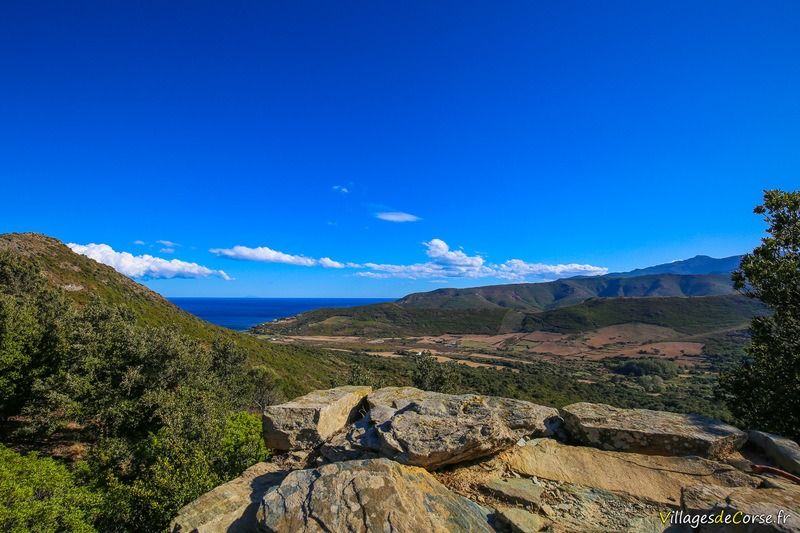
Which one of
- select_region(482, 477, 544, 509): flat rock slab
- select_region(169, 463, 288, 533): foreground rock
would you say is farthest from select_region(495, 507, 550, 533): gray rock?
select_region(169, 463, 288, 533): foreground rock

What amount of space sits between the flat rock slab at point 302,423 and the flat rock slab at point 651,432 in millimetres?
8713

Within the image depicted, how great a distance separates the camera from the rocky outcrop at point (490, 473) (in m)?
7.67

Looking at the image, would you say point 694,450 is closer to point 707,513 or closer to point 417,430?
point 707,513

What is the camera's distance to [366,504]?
754 centimetres

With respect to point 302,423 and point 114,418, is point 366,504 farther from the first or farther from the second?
point 114,418

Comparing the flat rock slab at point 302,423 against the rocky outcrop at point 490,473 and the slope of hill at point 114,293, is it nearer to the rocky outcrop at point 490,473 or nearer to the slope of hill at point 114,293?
the rocky outcrop at point 490,473

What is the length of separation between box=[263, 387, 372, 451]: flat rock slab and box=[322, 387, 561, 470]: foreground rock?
139cm

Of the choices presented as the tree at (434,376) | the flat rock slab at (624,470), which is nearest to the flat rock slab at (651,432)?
the flat rock slab at (624,470)

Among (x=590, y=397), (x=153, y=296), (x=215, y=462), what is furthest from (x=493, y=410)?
(x=153, y=296)

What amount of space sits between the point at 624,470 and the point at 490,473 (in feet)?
13.0

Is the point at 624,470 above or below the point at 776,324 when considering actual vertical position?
→ below

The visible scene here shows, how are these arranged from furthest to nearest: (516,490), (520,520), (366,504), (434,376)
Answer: (434,376)
(516,490)
(520,520)
(366,504)

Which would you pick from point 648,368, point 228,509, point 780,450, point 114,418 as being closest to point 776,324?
point 780,450

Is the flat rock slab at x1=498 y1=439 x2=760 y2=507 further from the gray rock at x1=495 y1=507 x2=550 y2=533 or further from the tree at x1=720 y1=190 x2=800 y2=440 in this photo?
the tree at x1=720 y1=190 x2=800 y2=440
